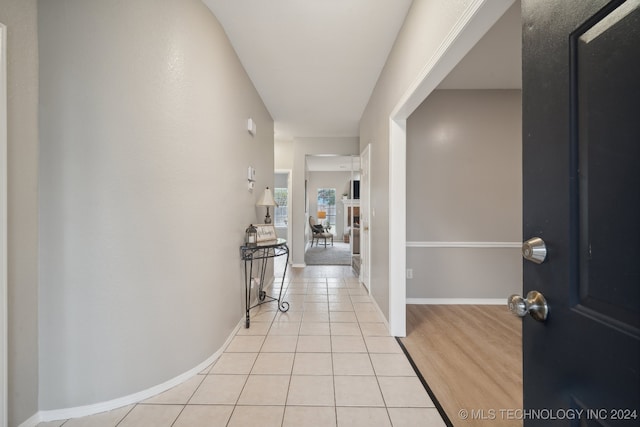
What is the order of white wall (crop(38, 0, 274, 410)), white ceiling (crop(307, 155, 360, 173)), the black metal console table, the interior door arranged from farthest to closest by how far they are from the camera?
1. white ceiling (crop(307, 155, 360, 173))
2. the interior door
3. the black metal console table
4. white wall (crop(38, 0, 274, 410))

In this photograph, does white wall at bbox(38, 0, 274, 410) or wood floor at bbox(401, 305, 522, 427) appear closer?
white wall at bbox(38, 0, 274, 410)

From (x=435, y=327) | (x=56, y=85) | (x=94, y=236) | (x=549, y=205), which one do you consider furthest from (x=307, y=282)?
(x=549, y=205)

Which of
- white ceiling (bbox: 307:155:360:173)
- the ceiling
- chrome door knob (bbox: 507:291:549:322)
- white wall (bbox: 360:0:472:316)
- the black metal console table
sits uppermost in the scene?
white ceiling (bbox: 307:155:360:173)

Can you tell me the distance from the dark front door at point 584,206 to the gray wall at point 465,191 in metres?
2.65

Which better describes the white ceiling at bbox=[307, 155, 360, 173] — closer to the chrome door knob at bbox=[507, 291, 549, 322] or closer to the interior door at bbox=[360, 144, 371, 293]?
the interior door at bbox=[360, 144, 371, 293]

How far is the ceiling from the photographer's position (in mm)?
2090

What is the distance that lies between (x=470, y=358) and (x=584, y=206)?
2.03 metres

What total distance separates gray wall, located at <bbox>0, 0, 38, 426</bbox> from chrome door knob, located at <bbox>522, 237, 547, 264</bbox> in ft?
6.97

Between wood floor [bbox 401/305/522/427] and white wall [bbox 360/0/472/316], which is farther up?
white wall [bbox 360/0/472/316]

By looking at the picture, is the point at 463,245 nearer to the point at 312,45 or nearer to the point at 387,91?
the point at 387,91

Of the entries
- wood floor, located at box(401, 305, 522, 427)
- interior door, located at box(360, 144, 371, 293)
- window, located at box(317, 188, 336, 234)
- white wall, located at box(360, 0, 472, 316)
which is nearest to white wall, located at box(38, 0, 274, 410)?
white wall, located at box(360, 0, 472, 316)

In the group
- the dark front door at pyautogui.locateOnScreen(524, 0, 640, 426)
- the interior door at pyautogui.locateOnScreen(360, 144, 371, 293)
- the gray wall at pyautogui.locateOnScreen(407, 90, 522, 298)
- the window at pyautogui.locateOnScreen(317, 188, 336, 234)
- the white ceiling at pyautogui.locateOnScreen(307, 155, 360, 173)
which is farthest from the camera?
the window at pyautogui.locateOnScreen(317, 188, 336, 234)

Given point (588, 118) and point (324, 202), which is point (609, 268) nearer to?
Result: point (588, 118)

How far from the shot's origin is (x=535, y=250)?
26.6 inches
